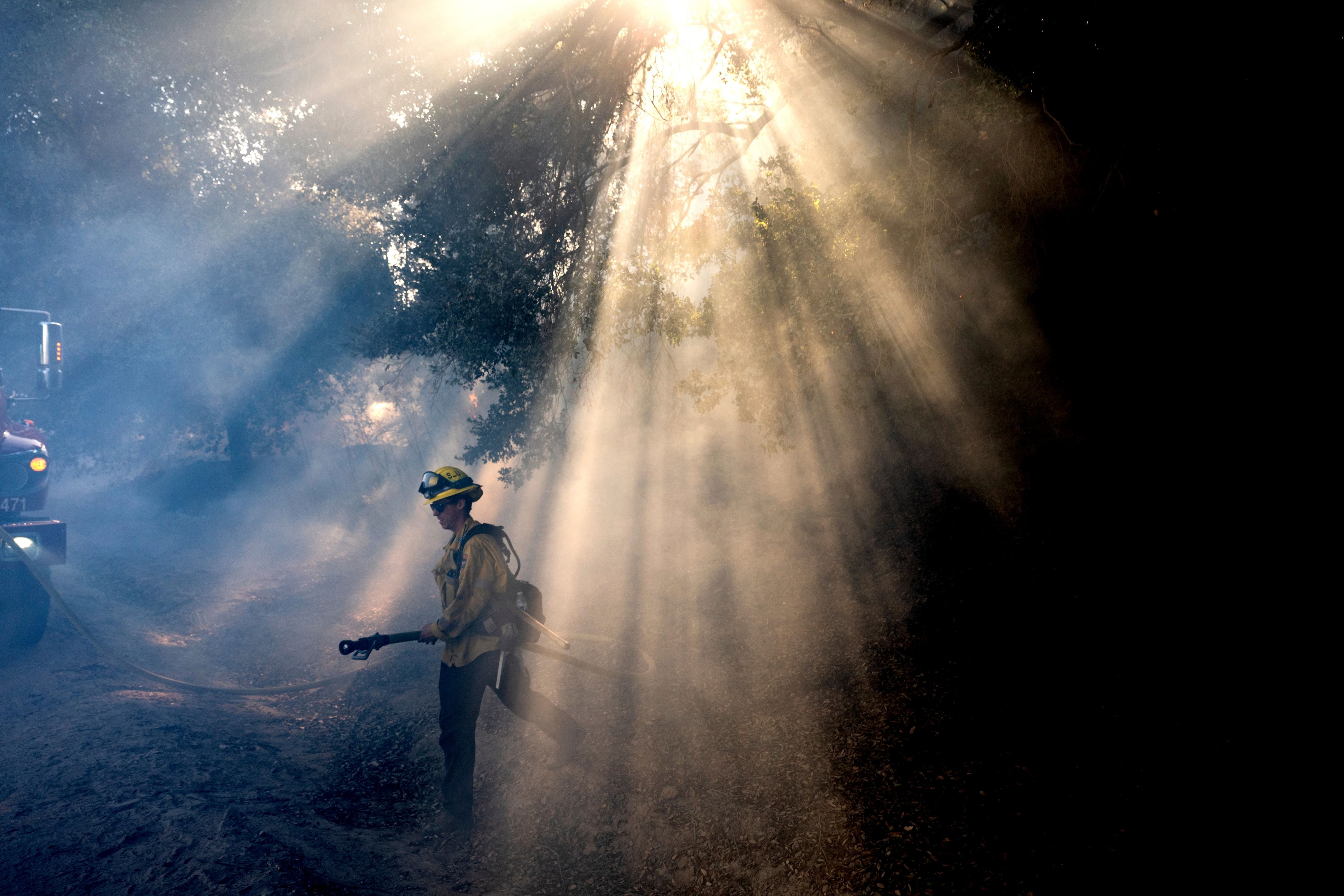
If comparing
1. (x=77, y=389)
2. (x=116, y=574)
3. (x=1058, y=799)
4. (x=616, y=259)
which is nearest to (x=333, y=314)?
(x=77, y=389)

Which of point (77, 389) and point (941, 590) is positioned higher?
point (77, 389)

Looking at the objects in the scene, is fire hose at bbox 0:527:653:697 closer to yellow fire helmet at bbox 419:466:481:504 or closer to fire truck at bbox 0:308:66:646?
fire truck at bbox 0:308:66:646

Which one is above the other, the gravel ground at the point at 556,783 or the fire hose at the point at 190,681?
the fire hose at the point at 190,681

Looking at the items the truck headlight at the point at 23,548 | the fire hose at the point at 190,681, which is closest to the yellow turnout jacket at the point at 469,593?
the fire hose at the point at 190,681

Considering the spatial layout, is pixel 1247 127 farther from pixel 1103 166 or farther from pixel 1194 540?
pixel 1194 540

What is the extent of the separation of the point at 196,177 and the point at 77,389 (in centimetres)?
608

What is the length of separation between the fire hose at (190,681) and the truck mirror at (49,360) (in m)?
1.69

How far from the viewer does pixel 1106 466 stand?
6.92 metres

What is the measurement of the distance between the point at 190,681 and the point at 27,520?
2666 millimetres

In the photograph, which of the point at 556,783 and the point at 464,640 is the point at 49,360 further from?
the point at 556,783

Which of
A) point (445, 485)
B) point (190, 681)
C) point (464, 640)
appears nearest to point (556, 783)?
point (464, 640)

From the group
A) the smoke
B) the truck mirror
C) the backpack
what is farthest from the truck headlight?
the backpack

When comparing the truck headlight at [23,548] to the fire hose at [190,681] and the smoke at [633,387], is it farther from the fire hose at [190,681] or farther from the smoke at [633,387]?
the smoke at [633,387]

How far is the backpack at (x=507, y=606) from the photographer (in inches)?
185
